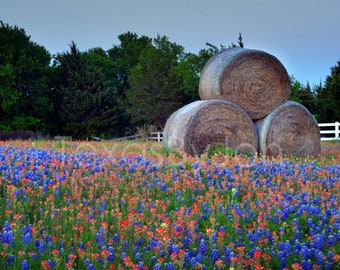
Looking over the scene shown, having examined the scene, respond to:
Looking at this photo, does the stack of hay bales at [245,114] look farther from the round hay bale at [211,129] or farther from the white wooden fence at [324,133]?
the white wooden fence at [324,133]

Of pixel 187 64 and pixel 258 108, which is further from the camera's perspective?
pixel 187 64

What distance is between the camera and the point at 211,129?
42.5 feet

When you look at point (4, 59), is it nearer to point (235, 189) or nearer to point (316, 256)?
point (235, 189)

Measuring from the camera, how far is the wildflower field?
4.38m

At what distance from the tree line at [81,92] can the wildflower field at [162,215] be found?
27603mm

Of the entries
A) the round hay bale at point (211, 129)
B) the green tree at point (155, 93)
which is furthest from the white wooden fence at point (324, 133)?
the round hay bale at point (211, 129)

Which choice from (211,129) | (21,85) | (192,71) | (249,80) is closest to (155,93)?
(192,71)

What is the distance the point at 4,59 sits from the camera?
122 ft

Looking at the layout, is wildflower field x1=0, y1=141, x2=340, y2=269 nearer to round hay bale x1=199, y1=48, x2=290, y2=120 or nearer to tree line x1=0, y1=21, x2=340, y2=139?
round hay bale x1=199, y1=48, x2=290, y2=120

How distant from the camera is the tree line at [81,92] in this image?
36.6 metres

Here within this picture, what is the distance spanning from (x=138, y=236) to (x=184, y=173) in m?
3.97

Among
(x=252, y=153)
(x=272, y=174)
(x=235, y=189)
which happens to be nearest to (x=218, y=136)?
(x=252, y=153)

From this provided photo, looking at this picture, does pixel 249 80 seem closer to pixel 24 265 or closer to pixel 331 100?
pixel 24 265

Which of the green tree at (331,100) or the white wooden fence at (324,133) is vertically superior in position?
the green tree at (331,100)
